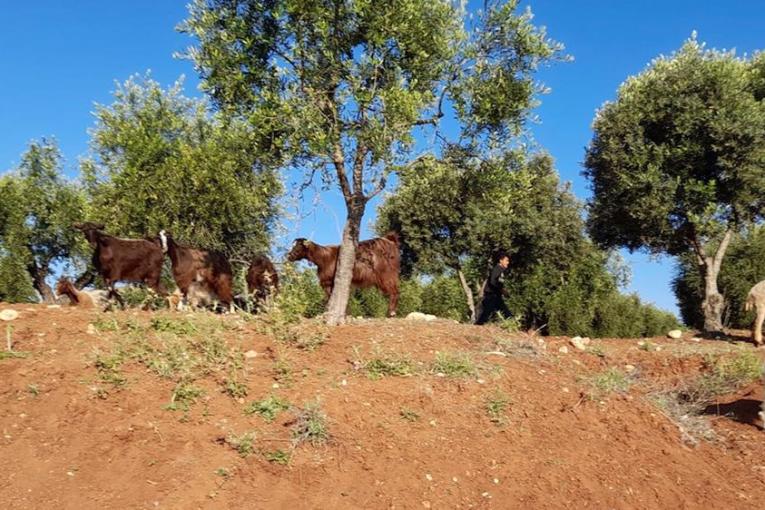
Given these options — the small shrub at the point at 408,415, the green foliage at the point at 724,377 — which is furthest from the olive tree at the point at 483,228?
the small shrub at the point at 408,415

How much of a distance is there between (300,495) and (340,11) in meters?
8.45

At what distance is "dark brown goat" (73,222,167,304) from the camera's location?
A: 1404 centimetres

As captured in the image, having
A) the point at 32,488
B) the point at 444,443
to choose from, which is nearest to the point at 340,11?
the point at 444,443

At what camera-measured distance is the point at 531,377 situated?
833 cm

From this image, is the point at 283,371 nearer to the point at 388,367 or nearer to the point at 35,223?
Answer: the point at 388,367

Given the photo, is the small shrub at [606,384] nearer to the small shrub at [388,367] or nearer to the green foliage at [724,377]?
the green foliage at [724,377]

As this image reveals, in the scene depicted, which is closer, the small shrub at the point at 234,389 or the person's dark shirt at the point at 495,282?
the small shrub at the point at 234,389

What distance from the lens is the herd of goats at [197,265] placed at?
556 inches

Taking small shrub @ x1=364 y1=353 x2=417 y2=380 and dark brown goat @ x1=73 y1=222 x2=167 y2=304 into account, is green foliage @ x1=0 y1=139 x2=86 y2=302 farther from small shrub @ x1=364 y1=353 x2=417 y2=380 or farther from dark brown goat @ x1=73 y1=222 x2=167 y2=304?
small shrub @ x1=364 y1=353 x2=417 y2=380

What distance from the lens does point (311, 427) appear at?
250 inches

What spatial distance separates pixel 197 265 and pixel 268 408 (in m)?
9.09

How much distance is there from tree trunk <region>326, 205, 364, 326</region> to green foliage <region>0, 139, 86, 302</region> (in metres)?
17.8

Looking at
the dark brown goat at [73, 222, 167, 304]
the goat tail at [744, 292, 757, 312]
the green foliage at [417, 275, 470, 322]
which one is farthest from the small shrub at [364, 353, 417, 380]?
the green foliage at [417, 275, 470, 322]

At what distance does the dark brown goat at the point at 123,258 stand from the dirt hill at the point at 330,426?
471cm
